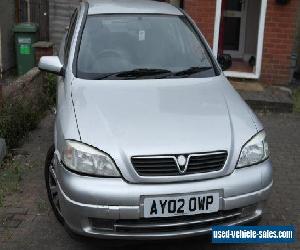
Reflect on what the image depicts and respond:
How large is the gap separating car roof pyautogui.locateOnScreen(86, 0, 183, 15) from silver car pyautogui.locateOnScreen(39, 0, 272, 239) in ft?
3.31

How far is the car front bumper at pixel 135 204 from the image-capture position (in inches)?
134

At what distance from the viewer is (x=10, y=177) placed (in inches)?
213

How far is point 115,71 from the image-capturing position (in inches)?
185

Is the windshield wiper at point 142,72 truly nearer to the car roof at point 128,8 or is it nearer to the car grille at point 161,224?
the car roof at point 128,8

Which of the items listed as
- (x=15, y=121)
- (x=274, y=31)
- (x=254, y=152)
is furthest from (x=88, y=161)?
(x=274, y=31)

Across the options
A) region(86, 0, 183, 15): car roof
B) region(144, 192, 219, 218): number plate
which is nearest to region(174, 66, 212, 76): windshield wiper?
region(86, 0, 183, 15): car roof

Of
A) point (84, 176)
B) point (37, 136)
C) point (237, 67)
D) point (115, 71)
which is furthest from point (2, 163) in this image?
point (237, 67)

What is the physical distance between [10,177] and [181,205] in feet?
8.53

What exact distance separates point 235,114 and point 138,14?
5.93 ft

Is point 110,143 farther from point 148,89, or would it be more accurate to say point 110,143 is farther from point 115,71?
point 115,71

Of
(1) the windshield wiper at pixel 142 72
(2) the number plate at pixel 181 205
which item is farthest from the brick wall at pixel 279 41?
(2) the number plate at pixel 181 205

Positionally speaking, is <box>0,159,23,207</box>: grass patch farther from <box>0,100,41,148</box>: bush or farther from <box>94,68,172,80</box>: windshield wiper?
<box>94,68,172,80</box>: windshield wiper

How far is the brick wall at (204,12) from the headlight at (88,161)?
19.7ft

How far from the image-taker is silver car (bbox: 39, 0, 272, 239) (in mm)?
3449
